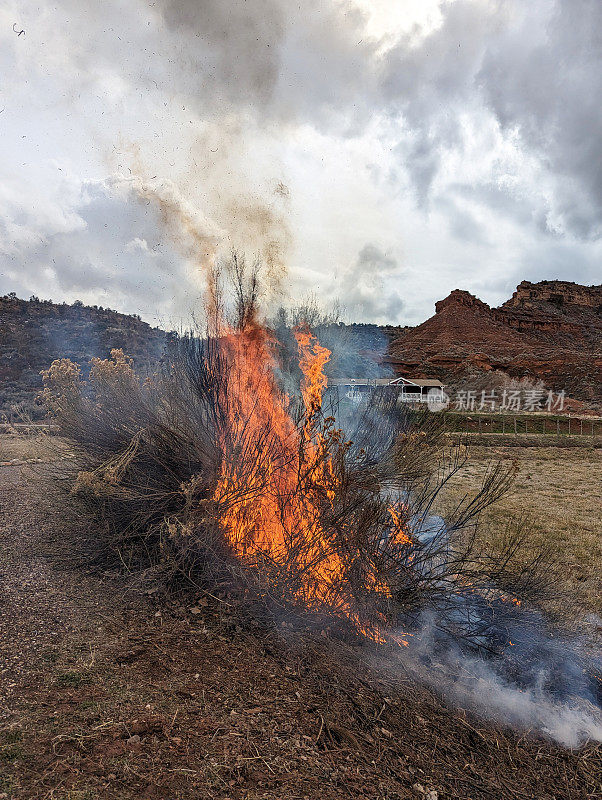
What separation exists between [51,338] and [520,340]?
66.6 metres

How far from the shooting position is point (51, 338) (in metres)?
36.9

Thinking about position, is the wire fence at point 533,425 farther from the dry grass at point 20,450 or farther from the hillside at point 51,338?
the dry grass at point 20,450

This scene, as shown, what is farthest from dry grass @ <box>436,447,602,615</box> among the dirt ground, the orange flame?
the dirt ground

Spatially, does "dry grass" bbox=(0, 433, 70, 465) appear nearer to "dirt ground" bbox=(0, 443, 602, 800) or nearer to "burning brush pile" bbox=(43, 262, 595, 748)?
"burning brush pile" bbox=(43, 262, 595, 748)

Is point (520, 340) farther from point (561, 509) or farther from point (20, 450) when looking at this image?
point (20, 450)

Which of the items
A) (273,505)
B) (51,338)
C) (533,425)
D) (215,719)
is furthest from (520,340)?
(215,719)

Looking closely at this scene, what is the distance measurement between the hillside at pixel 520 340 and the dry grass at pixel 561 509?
83.1 feet

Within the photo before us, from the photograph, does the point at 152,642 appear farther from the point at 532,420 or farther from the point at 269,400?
the point at 532,420

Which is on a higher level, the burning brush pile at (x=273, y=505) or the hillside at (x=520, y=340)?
the hillside at (x=520, y=340)

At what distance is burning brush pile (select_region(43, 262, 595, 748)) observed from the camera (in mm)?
4348

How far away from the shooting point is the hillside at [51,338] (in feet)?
98.4

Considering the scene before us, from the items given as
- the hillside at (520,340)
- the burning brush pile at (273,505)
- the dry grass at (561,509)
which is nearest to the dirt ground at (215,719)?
the burning brush pile at (273,505)

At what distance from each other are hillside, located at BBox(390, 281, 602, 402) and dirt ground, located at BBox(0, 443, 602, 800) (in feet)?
141

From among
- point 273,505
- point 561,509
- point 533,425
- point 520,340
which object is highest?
point 520,340
